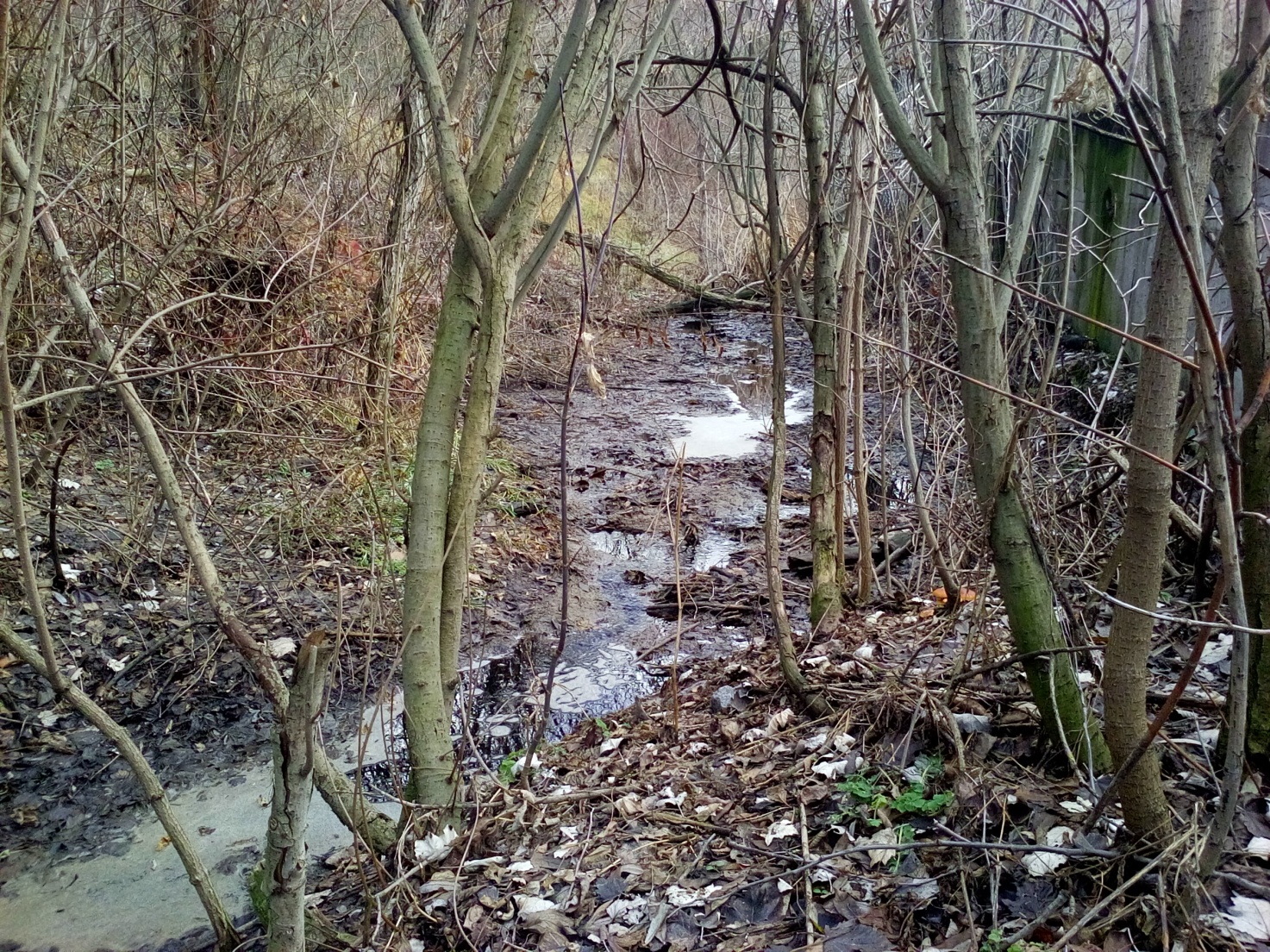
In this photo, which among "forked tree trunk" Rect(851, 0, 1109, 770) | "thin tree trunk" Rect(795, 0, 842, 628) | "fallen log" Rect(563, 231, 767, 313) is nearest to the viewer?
"forked tree trunk" Rect(851, 0, 1109, 770)

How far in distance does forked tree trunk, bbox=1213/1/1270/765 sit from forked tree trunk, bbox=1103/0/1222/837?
0.10 metres

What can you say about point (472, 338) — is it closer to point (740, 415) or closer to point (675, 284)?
point (740, 415)

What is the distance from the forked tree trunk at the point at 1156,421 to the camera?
1.63 meters

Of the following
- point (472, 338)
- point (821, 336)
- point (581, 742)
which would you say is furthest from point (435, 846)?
point (821, 336)

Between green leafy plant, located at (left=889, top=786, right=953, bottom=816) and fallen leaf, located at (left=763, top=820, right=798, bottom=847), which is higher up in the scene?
green leafy plant, located at (left=889, top=786, right=953, bottom=816)

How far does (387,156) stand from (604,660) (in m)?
4.55

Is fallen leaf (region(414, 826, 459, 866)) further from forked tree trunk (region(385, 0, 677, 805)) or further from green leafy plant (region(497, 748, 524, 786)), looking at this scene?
green leafy plant (region(497, 748, 524, 786))

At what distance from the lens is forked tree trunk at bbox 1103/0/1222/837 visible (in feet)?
5.35

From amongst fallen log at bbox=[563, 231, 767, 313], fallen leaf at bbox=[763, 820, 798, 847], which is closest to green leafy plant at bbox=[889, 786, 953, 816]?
fallen leaf at bbox=[763, 820, 798, 847]

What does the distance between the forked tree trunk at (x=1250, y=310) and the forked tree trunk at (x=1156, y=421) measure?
0.10m

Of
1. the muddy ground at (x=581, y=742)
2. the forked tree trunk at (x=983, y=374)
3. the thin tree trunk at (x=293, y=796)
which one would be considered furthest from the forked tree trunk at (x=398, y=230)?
the forked tree trunk at (x=983, y=374)

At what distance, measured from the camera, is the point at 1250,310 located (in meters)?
1.88

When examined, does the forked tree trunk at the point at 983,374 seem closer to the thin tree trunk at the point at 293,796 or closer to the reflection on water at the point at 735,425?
the thin tree trunk at the point at 293,796

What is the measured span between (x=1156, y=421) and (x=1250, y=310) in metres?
0.40
